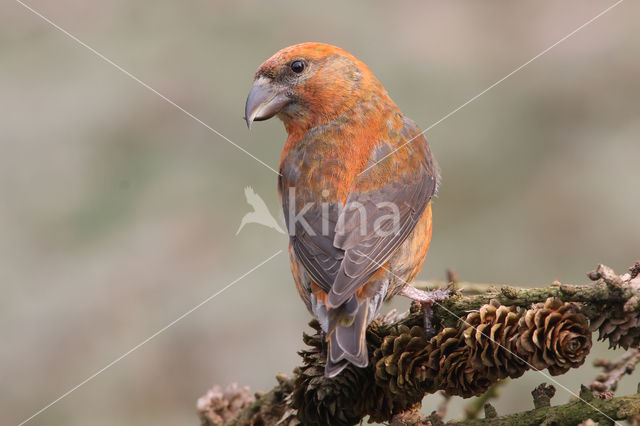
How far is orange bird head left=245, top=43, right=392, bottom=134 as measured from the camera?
3678 millimetres

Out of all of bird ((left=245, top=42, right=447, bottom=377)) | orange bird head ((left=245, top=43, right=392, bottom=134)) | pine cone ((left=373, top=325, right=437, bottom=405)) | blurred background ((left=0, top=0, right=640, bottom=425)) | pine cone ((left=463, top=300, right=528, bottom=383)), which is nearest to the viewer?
pine cone ((left=463, top=300, right=528, bottom=383))

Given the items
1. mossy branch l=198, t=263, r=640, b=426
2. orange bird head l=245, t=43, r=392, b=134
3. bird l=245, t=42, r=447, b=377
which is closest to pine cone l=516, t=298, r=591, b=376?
mossy branch l=198, t=263, r=640, b=426

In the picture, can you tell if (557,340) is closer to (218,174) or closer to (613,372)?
(613,372)

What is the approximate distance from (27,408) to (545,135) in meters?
3.18

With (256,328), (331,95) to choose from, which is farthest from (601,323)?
(256,328)

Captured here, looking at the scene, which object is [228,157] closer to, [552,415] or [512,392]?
[512,392]

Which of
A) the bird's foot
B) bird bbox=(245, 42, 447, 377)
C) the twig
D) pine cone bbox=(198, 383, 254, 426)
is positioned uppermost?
bird bbox=(245, 42, 447, 377)

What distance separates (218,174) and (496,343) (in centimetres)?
271

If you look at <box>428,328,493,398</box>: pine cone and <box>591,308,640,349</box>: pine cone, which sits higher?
<box>428,328,493,398</box>: pine cone

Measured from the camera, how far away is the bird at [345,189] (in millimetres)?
2854

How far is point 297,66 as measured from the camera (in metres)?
3.74

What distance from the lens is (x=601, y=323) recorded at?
81.7 inches

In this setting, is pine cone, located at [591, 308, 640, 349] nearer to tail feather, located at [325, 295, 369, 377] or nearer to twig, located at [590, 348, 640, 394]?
twig, located at [590, 348, 640, 394]

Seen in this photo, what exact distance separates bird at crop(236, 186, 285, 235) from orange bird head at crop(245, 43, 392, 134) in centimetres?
59
